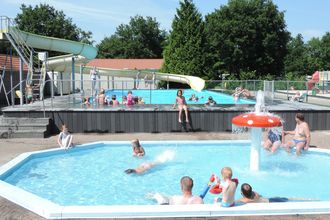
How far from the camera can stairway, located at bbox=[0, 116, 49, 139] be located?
13.5 metres

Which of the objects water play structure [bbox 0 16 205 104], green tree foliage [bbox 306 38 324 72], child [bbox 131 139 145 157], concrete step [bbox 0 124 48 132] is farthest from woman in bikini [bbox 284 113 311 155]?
green tree foliage [bbox 306 38 324 72]

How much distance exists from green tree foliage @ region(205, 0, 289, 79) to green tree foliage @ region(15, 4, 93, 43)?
2617 centimetres

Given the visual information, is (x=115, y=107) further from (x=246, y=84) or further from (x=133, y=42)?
(x=133, y=42)

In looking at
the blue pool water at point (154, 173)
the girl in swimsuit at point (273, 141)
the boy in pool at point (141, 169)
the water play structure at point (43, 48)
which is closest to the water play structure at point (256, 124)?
the blue pool water at point (154, 173)

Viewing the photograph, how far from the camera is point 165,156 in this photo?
37.7ft

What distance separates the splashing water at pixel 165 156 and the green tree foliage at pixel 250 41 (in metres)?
Result: 43.2

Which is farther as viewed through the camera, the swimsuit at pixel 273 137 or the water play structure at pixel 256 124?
the swimsuit at pixel 273 137

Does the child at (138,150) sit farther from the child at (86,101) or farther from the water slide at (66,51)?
the water slide at (66,51)

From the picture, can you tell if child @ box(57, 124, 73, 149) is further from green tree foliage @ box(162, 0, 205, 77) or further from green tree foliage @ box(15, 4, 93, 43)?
green tree foliage @ box(15, 4, 93, 43)

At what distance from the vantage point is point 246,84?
20.9m

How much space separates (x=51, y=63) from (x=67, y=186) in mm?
17624

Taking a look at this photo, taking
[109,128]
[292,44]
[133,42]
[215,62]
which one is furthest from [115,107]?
[292,44]

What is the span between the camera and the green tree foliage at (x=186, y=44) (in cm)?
4319

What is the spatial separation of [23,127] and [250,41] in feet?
152
